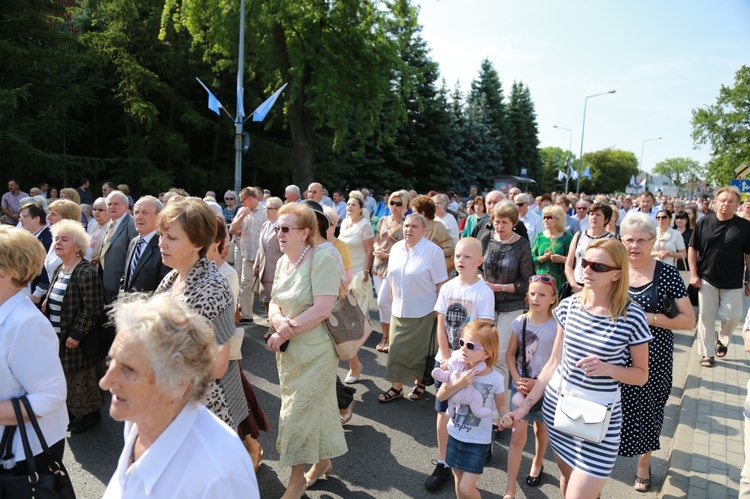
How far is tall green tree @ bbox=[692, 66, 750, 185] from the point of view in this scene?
149 feet

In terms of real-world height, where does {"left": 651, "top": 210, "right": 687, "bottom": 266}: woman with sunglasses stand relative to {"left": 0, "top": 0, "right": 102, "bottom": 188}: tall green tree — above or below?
below

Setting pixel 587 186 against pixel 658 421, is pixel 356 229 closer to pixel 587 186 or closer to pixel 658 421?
pixel 658 421

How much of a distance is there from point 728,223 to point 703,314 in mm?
1232

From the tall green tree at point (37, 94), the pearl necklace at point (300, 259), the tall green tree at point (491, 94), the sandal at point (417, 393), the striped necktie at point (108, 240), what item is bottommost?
the sandal at point (417, 393)

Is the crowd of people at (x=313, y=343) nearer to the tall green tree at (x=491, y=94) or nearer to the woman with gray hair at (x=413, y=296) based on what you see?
the woman with gray hair at (x=413, y=296)

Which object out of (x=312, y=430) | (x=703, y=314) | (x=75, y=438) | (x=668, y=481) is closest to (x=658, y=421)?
(x=668, y=481)

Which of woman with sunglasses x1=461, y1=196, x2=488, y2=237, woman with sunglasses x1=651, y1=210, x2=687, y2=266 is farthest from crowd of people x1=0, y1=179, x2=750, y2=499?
woman with sunglasses x1=651, y1=210, x2=687, y2=266

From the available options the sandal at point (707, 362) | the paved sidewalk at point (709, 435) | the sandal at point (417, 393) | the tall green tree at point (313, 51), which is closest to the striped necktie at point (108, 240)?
the sandal at point (417, 393)

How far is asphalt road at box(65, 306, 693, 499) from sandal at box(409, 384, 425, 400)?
76mm

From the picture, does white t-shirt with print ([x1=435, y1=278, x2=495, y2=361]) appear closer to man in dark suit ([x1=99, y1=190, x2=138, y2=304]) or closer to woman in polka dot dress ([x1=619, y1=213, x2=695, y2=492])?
woman in polka dot dress ([x1=619, y1=213, x2=695, y2=492])

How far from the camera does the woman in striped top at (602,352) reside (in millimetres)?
2898

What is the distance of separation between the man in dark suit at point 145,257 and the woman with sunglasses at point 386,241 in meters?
2.83

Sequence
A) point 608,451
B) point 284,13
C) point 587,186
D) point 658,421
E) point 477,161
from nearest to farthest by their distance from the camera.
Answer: point 608,451 → point 658,421 → point 284,13 → point 477,161 → point 587,186

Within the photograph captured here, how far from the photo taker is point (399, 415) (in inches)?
213
